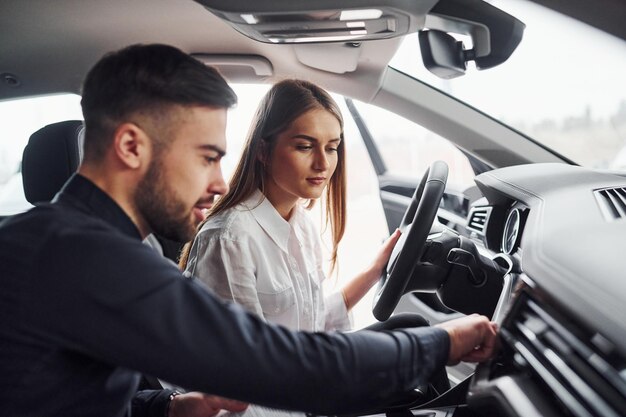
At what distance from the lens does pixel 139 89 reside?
101cm

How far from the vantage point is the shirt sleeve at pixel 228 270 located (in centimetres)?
156

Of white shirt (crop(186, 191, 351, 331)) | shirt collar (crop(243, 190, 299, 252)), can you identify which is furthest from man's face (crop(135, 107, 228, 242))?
shirt collar (crop(243, 190, 299, 252))

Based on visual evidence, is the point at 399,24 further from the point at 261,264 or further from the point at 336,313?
the point at 336,313

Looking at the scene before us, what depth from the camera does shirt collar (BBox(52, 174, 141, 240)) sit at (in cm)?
97

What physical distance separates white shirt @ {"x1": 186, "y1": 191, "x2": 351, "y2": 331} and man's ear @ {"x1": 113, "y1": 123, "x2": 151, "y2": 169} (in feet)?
2.09

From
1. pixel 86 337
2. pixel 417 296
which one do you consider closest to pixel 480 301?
pixel 417 296

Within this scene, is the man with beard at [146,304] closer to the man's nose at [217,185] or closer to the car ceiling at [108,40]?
the man's nose at [217,185]

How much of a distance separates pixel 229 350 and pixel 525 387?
21.4 inches

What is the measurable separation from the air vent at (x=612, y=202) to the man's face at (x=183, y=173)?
0.81 meters

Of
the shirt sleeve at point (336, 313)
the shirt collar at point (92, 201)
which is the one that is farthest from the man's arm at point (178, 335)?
the shirt sleeve at point (336, 313)

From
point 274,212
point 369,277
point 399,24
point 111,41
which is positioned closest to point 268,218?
point 274,212

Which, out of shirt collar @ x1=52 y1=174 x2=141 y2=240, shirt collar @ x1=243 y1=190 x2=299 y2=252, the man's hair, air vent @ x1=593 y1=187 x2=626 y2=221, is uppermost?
the man's hair

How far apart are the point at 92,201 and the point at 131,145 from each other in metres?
0.11

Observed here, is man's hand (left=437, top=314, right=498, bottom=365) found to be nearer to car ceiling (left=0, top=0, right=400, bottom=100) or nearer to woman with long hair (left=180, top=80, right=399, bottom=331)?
woman with long hair (left=180, top=80, right=399, bottom=331)
